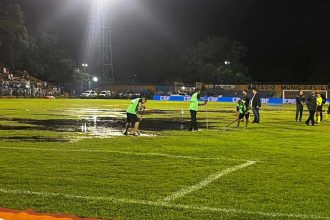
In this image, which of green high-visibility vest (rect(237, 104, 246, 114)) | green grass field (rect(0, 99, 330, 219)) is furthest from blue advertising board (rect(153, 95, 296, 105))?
green grass field (rect(0, 99, 330, 219))

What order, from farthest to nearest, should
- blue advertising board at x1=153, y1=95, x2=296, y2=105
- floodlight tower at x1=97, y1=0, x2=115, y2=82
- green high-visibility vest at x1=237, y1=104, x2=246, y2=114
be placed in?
floodlight tower at x1=97, y1=0, x2=115, y2=82
blue advertising board at x1=153, y1=95, x2=296, y2=105
green high-visibility vest at x1=237, y1=104, x2=246, y2=114

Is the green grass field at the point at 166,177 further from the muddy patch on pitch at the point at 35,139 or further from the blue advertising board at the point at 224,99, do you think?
the blue advertising board at the point at 224,99

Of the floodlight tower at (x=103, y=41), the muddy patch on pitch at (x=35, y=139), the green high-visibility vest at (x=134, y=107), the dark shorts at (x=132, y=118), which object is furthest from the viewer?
the floodlight tower at (x=103, y=41)

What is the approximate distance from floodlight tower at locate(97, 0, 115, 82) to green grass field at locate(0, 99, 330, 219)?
6185 centimetres

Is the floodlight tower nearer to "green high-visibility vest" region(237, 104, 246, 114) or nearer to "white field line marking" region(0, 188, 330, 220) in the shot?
"green high-visibility vest" region(237, 104, 246, 114)

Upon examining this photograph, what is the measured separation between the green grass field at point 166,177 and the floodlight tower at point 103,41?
61853 millimetres

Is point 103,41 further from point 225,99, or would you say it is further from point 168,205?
point 168,205

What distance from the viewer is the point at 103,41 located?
82.2 m

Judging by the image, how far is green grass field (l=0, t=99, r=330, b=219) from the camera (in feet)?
24.7

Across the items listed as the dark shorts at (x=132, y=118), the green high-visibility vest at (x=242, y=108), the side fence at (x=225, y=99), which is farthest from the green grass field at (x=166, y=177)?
the side fence at (x=225, y=99)

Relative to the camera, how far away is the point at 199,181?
31.8ft

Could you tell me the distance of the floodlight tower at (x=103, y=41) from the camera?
77512mm

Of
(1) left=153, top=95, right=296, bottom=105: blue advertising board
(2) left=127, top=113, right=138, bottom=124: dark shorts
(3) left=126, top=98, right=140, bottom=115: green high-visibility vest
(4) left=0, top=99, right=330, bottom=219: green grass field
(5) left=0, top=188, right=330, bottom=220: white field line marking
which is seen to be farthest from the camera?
(1) left=153, top=95, right=296, bottom=105: blue advertising board

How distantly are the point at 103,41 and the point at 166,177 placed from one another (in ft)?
243
